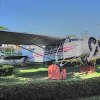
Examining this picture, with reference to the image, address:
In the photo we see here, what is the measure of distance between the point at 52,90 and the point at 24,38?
1081 cm

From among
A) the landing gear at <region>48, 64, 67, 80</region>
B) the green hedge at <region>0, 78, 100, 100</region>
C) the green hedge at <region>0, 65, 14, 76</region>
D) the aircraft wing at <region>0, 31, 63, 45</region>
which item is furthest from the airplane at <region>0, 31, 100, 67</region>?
the green hedge at <region>0, 78, 100, 100</region>

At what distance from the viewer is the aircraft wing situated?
1722 centimetres

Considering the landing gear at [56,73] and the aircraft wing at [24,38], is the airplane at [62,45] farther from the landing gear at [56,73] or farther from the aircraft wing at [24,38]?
the landing gear at [56,73]

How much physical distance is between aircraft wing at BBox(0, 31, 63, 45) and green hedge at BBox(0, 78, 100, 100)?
8431mm

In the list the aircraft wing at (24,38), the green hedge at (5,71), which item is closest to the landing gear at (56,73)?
the green hedge at (5,71)

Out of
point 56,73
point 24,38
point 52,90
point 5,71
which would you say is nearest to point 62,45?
point 24,38

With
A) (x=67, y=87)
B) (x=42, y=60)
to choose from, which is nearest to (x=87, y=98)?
(x=67, y=87)

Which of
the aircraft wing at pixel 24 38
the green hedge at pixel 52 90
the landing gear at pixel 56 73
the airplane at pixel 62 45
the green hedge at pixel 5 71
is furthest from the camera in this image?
the airplane at pixel 62 45

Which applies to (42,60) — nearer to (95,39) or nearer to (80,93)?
(95,39)

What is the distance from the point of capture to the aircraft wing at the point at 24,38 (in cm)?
1722

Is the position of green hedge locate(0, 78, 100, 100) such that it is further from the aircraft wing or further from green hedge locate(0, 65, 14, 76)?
the aircraft wing

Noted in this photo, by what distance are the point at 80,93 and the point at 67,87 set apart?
1.81 feet

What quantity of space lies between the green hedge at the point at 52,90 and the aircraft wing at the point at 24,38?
843 centimetres

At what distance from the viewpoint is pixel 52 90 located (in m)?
8.23
